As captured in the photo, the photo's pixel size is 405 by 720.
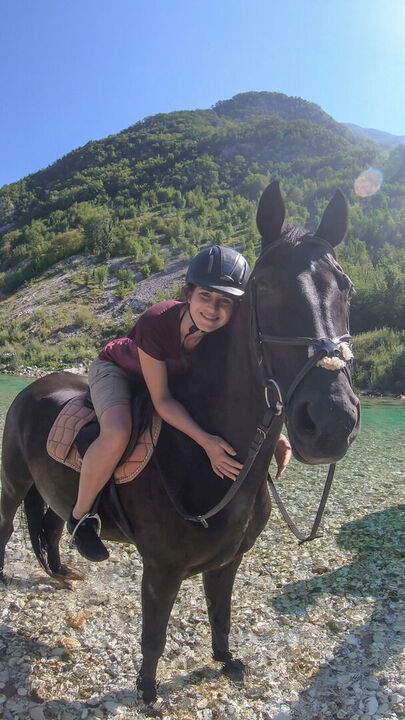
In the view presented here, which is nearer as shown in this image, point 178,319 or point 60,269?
point 178,319

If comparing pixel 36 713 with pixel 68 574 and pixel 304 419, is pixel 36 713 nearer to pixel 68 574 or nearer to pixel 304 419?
pixel 68 574

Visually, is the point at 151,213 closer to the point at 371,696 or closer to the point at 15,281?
the point at 15,281

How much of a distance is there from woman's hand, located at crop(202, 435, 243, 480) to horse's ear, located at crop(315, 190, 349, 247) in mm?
1318

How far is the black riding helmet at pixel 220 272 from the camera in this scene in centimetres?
257

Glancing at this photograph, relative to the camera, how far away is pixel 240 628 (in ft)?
14.2

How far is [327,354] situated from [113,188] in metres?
108

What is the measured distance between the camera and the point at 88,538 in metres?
3.10

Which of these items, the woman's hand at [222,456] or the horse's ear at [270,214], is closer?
the horse's ear at [270,214]

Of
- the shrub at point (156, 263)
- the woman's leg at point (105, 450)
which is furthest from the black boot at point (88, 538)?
the shrub at point (156, 263)

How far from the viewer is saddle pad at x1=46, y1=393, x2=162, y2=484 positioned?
2.90m

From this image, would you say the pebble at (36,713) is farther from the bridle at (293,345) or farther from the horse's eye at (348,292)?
the horse's eye at (348,292)

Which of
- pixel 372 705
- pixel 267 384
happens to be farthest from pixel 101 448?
pixel 372 705

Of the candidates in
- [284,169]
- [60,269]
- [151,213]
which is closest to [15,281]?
[60,269]

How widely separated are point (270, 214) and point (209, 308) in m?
0.62
